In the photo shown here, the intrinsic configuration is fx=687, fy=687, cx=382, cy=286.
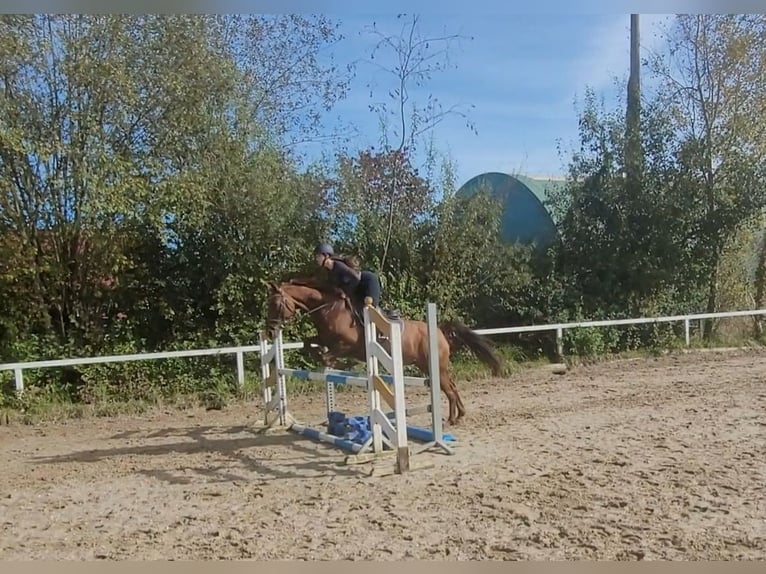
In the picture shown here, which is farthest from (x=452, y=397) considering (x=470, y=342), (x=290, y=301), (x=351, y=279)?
(x=290, y=301)

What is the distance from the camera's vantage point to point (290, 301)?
3443 mm

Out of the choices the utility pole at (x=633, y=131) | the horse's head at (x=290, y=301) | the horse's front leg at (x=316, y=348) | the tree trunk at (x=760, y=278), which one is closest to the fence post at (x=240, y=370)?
the horse's front leg at (x=316, y=348)

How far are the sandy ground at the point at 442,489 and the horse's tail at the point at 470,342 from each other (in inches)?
12.9

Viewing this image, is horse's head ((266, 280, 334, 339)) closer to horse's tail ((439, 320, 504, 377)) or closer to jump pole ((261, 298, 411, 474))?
jump pole ((261, 298, 411, 474))

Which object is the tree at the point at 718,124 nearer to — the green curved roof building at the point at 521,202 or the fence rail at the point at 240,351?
the fence rail at the point at 240,351

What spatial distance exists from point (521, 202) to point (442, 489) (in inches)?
108

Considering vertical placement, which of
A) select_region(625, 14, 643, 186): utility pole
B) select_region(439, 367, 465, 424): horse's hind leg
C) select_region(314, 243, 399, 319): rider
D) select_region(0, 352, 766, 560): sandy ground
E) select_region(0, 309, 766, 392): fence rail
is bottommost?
select_region(0, 352, 766, 560): sandy ground

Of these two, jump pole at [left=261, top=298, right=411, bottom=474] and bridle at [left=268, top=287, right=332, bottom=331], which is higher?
bridle at [left=268, top=287, right=332, bottom=331]

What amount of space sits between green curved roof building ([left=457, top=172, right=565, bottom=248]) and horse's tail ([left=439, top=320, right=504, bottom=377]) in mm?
989

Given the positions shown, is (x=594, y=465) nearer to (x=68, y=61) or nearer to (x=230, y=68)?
(x=230, y=68)

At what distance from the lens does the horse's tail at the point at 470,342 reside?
3.83m

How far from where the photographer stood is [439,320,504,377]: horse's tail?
3830 millimetres

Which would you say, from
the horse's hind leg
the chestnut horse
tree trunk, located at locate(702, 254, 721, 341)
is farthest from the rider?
tree trunk, located at locate(702, 254, 721, 341)

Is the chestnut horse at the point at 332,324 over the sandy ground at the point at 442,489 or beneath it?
over
